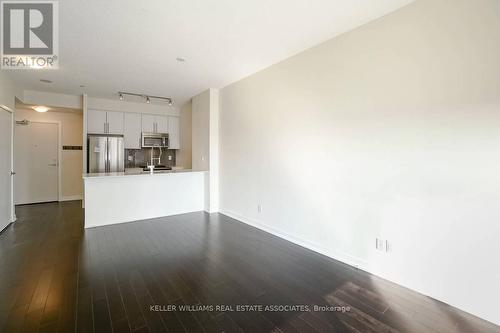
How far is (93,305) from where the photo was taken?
6.66ft

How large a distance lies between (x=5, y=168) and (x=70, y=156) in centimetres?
266

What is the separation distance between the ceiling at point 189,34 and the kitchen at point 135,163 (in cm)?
162

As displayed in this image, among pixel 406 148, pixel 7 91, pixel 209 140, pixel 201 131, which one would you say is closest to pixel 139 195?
pixel 209 140

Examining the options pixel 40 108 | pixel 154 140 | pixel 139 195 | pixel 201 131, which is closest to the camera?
pixel 139 195

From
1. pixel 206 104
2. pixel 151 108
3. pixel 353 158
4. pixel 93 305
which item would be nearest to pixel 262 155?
pixel 353 158

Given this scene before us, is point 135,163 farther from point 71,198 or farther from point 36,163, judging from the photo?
point 36,163

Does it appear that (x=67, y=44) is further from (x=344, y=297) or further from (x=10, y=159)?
(x=344, y=297)

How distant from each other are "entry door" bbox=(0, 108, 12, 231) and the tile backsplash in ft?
8.24

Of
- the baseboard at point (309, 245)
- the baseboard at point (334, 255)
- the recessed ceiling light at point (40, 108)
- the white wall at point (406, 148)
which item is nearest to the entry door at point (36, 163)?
the recessed ceiling light at point (40, 108)

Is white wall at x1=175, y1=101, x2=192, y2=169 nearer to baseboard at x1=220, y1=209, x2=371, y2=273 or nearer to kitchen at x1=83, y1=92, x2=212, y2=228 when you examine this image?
kitchen at x1=83, y1=92, x2=212, y2=228

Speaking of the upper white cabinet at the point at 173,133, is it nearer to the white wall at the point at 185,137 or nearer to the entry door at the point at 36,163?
the white wall at the point at 185,137

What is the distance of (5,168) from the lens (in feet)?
13.2

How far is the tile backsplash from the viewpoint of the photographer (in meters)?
6.63

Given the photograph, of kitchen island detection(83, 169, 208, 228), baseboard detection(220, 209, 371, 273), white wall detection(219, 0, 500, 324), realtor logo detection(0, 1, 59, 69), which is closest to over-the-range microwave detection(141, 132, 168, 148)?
kitchen island detection(83, 169, 208, 228)
